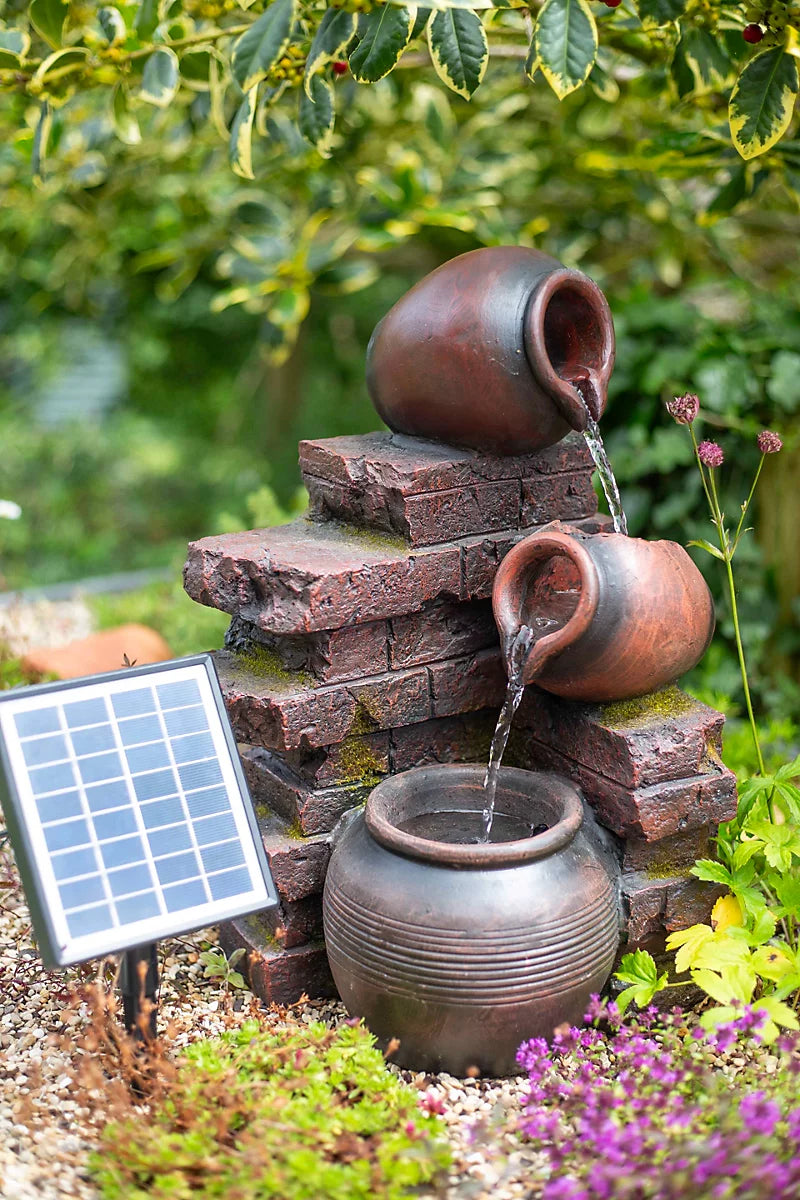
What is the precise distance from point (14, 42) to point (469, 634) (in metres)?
1.82

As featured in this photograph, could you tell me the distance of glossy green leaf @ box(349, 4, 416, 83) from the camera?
7.64 ft

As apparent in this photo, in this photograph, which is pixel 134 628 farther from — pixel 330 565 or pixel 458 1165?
pixel 458 1165

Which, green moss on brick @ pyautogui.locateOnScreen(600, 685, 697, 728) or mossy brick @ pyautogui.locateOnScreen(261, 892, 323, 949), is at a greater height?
green moss on brick @ pyautogui.locateOnScreen(600, 685, 697, 728)

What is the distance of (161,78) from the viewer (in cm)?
274

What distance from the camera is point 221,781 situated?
2137mm

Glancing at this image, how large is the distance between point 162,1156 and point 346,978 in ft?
1.82

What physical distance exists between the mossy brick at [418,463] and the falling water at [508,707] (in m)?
0.37

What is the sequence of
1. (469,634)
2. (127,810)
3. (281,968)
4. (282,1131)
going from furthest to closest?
1. (469,634)
2. (281,968)
3. (127,810)
4. (282,1131)

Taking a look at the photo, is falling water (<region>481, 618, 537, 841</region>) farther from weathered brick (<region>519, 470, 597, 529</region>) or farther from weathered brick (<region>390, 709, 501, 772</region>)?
weathered brick (<region>519, 470, 597, 529</region>)

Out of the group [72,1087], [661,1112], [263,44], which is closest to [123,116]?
[263,44]

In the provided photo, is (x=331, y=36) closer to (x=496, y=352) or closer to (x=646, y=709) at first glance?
(x=496, y=352)

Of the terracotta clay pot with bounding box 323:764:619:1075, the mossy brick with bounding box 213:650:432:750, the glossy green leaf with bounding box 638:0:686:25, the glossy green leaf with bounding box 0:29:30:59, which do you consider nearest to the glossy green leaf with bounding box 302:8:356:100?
the glossy green leaf with bounding box 638:0:686:25

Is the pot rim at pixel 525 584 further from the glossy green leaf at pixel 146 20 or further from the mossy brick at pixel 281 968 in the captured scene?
the glossy green leaf at pixel 146 20

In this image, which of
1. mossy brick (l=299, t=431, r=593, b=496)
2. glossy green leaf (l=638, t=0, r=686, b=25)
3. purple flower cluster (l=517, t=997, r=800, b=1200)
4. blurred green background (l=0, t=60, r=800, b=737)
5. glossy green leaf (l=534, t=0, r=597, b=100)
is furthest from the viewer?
blurred green background (l=0, t=60, r=800, b=737)
